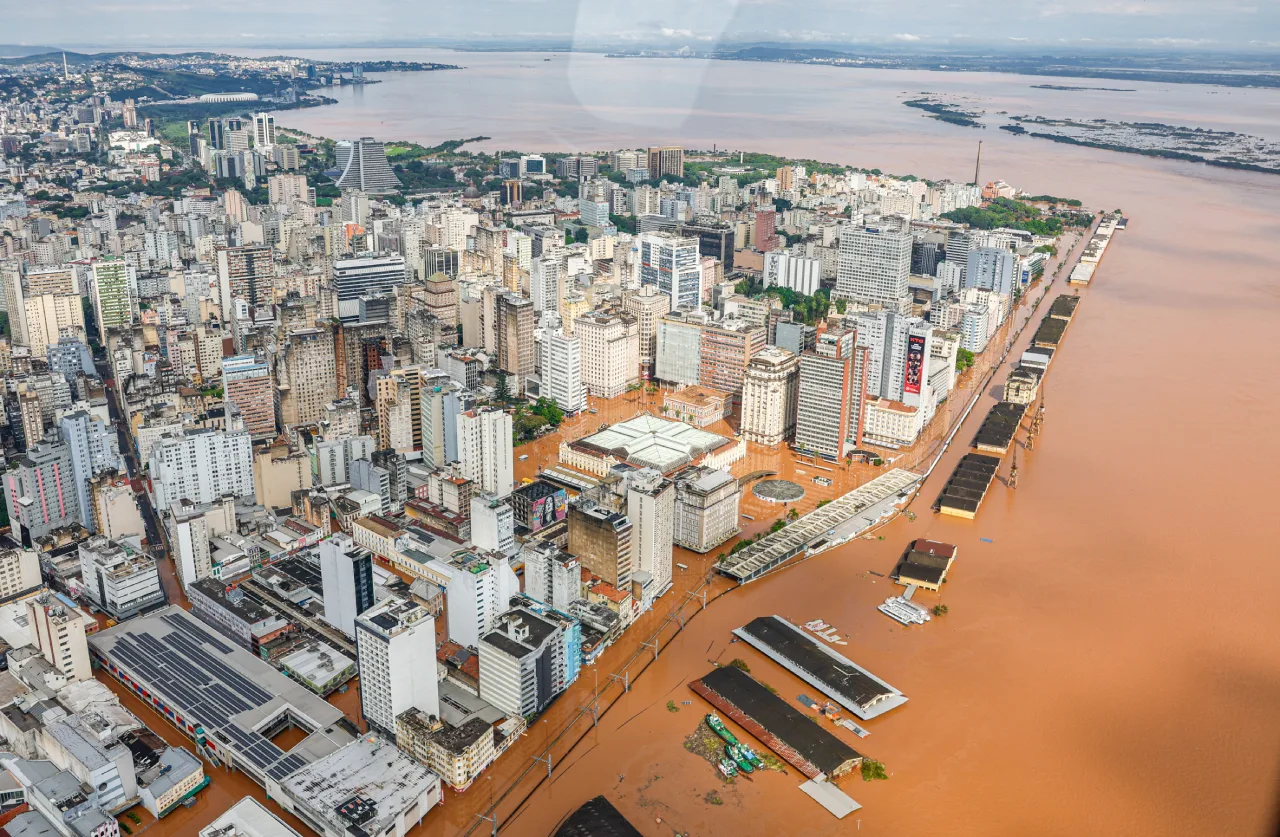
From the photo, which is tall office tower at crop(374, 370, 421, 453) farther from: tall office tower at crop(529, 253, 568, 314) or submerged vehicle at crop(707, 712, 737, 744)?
submerged vehicle at crop(707, 712, 737, 744)

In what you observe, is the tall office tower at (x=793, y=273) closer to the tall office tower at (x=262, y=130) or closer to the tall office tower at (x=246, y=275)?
the tall office tower at (x=246, y=275)

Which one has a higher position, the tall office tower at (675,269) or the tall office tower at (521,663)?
the tall office tower at (675,269)

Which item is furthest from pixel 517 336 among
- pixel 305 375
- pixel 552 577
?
pixel 552 577

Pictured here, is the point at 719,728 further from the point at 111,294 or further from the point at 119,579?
the point at 111,294

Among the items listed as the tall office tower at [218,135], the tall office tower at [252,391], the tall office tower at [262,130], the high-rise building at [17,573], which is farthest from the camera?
the tall office tower at [262,130]

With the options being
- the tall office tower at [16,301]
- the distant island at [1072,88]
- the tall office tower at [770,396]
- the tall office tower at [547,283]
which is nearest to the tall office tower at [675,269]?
the tall office tower at [547,283]
